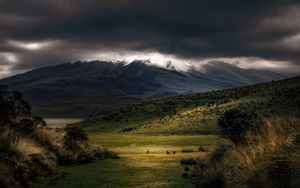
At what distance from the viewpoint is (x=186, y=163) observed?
32.6 meters

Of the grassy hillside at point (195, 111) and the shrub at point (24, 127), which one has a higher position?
the grassy hillside at point (195, 111)

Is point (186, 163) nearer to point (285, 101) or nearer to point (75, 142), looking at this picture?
point (75, 142)

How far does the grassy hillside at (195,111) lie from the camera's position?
9375 cm

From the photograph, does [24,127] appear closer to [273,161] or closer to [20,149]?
[20,149]

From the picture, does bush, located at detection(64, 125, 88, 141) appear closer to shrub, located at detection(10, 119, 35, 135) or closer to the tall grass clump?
shrub, located at detection(10, 119, 35, 135)

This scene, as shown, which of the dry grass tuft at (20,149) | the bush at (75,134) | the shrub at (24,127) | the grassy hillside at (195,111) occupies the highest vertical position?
the grassy hillside at (195,111)

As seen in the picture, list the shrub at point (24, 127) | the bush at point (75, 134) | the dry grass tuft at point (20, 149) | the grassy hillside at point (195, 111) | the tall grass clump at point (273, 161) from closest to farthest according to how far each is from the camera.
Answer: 1. the tall grass clump at point (273, 161)
2. the dry grass tuft at point (20, 149)
3. the shrub at point (24, 127)
4. the bush at point (75, 134)
5. the grassy hillside at point (195, 111)

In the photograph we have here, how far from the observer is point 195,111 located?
359 ft

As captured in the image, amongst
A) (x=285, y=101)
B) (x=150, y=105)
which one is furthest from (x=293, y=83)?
(x=150, y=105)

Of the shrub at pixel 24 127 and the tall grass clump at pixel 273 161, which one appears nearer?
the tall grass clump at pixel 273 161

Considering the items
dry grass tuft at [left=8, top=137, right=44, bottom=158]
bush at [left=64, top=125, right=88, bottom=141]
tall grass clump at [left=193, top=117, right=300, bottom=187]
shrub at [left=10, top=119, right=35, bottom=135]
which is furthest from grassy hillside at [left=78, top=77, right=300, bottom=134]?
tall grass clump at [left=193, top=117, right=300, bottom=187]

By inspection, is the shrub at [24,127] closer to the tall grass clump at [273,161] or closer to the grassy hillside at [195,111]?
the tall grass clump at [273,161]

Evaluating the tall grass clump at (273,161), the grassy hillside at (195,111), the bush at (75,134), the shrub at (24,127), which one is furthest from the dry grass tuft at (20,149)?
the grassy hillside at (195,111)

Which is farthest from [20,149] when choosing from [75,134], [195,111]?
[195,111]
